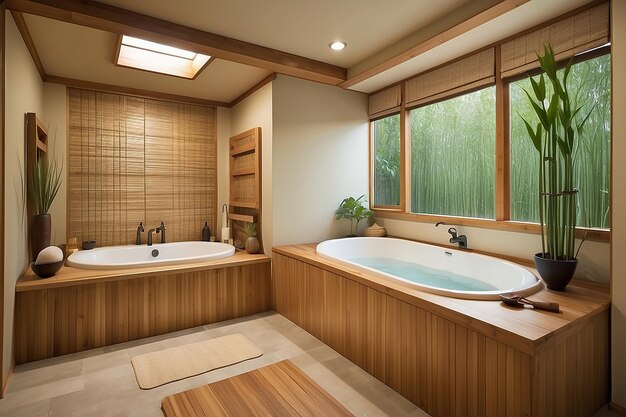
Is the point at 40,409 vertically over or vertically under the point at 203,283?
under

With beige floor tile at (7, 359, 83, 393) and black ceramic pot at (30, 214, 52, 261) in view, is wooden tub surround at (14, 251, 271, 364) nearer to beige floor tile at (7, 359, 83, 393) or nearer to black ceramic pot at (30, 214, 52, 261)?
beige floor tile at (7, 359, 83, 393)

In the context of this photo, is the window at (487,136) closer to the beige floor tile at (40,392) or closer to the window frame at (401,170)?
the window frame at (401,170)

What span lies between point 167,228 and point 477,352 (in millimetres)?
3518

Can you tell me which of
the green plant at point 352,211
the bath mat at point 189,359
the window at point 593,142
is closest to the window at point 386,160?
the green plant at point 352,211

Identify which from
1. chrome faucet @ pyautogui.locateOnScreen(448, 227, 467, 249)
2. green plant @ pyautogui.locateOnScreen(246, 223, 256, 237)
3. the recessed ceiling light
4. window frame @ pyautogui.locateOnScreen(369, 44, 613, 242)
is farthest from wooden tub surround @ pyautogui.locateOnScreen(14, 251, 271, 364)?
the recessed ceiling light

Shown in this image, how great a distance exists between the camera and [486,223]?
2.80m

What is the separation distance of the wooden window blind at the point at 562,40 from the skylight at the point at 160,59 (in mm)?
2394

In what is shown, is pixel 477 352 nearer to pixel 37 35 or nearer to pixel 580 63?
pixel 580 63

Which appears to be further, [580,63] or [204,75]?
[204,75]

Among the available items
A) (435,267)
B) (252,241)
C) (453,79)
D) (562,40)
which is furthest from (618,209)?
(252,241)

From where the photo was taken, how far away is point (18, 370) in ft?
7.45

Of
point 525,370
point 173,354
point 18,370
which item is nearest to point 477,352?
point 525,370

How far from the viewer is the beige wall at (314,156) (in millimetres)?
3398

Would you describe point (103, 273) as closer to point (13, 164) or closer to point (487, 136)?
point (13, 164)
